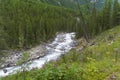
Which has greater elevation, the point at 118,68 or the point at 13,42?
the point at 118,68

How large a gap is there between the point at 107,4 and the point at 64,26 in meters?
54.3

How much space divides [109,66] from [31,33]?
7900 cm

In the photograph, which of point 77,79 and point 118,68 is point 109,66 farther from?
point 77,79

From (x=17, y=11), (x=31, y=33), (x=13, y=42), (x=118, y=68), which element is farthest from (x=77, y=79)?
(x=17, y=11)

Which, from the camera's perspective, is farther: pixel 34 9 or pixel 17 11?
pixel 34 9

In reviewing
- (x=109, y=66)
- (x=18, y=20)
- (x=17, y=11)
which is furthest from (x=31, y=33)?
(x=109, y=66)

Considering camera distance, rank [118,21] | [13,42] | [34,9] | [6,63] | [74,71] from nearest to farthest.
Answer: [74,71], [6,63], [118,21], [13,42], [34,9]

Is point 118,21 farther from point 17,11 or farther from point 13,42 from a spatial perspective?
point 17,11

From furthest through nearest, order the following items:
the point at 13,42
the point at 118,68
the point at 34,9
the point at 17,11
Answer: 1. the point at 34,9
2. the point at 17,11
3. the point at 13,42
4. the point at 118,68

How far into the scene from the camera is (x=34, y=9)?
119 m

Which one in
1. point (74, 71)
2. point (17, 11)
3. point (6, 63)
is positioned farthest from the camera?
point (17, 11)

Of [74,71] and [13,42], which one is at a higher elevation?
[74,71]

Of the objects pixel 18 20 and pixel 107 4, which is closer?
pixel 107 4

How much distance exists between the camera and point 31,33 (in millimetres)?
89000
